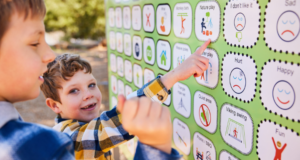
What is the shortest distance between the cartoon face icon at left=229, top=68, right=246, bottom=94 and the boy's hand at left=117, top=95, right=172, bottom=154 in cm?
31

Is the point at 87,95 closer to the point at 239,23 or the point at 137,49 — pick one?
the point at 137,49

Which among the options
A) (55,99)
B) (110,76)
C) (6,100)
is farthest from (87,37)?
(6,100)

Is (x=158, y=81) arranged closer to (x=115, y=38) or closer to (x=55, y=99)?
(x=55, y=99)

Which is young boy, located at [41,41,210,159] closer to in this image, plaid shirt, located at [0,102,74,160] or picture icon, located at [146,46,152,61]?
plaid shirt, located at [0,102,74,160]

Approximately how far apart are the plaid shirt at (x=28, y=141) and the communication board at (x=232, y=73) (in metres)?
0.43

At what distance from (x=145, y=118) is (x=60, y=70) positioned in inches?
25.3

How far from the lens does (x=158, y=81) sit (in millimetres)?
858

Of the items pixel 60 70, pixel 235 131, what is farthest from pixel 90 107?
pixel 235 131

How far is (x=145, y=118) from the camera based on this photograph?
451 millimetres

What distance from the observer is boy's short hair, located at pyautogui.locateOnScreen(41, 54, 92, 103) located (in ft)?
3.29

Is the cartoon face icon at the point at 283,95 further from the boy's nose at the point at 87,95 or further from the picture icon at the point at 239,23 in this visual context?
the boy's nose at the point at 87,95

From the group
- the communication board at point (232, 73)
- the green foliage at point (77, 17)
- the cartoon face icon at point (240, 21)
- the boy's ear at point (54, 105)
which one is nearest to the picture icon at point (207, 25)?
the communication board at point (232, 73)

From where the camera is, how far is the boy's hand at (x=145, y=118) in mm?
447

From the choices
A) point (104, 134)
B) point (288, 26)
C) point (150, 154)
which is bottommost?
point (104, 134)
